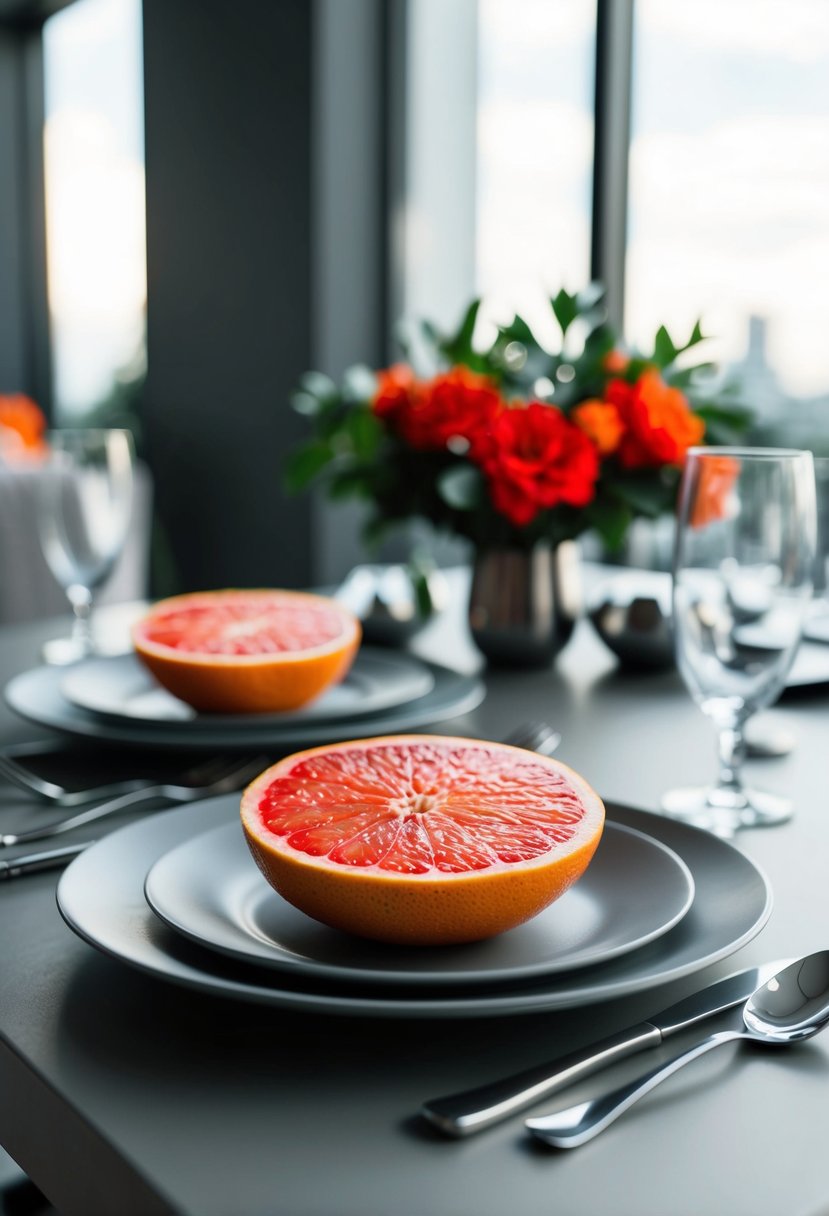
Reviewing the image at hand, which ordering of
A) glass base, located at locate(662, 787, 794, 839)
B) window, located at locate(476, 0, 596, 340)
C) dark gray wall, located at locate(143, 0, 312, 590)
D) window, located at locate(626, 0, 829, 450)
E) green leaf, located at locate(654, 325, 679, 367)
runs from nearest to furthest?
glass base, located at locate(662, 787, 794, 839) < green leaf, located at locate(654, 325, 679, 367) < window, located at locate(626, 0, 829, 450) < window, located at locate(476, 0, 596, 340) < dark gray wall, located at locate(143, 0, 312, 590)

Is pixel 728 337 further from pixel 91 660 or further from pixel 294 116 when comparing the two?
pixel 91 660

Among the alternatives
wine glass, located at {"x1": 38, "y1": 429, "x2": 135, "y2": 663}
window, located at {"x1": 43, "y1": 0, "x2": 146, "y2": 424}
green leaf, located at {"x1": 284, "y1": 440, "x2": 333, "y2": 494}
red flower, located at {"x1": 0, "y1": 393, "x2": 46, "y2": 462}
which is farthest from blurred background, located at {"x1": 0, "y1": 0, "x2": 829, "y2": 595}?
wine glass, located at {"x1": 38, "y1": 429, "x2": 135, "y2": 663}

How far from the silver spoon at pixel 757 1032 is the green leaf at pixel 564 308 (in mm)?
840

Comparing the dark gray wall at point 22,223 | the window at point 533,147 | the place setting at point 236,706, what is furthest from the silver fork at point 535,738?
the dark gray wall at point 22,223

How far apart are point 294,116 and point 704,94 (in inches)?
40.3

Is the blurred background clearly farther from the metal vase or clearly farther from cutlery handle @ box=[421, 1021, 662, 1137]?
cutlery handle @ box=[421, 1021, 662, 1137]

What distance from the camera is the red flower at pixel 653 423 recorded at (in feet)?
3.65

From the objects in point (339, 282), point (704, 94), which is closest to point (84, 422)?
point (339, 282)

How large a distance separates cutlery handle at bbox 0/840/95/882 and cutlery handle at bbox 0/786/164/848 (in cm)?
2

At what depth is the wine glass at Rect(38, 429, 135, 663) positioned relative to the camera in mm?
1173

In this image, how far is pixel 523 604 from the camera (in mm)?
1170

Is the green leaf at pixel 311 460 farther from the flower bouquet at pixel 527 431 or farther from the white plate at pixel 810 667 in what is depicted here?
the white plate at pixel 810 667

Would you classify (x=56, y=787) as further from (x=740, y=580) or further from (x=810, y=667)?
(x=810, y=667)

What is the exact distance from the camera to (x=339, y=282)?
9.70ft
